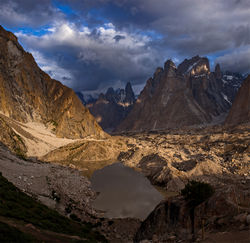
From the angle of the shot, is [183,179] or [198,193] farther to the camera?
[183,179]

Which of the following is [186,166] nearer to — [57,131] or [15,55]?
[57,131]

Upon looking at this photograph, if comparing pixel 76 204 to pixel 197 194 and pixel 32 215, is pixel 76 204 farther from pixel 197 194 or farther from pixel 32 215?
pixel 197 194

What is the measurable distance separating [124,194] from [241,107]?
153 metres

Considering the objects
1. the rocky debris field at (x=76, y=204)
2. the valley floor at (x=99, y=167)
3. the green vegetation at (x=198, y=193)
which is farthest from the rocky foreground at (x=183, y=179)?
the rocky debris field at (x=76, y=204)

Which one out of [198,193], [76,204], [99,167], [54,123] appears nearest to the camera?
[198,193]

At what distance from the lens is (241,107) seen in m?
164

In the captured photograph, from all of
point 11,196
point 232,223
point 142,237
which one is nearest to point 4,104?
point 11,196

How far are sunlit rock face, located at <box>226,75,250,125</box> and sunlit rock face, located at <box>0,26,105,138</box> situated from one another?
9584 centimetres

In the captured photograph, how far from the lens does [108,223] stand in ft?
73.6

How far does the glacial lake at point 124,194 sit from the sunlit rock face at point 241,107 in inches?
5107

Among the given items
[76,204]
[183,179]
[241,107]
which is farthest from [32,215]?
[241,107]

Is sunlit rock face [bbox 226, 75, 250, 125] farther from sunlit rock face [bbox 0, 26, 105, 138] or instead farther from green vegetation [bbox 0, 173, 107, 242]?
green vegetation [bbox 0, 173, 107, 242]

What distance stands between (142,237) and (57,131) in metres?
88.5

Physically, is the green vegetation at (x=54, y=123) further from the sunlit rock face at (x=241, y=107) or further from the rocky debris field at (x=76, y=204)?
the sunlit rock face at (x=241, y=107)
